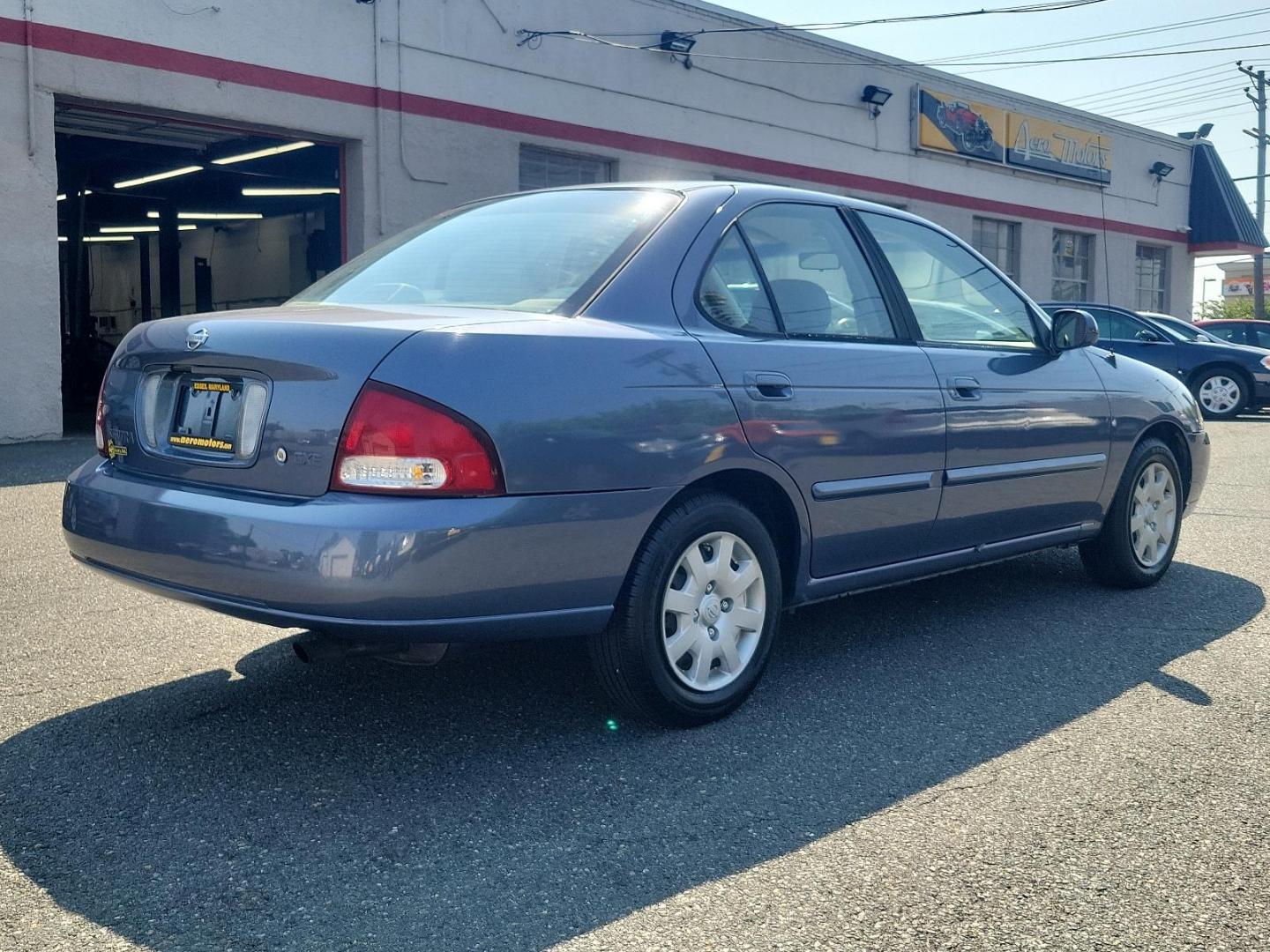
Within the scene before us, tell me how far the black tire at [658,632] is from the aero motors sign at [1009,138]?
18582mm

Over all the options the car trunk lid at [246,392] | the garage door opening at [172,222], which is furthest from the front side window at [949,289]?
the garage door opening at [172,222]

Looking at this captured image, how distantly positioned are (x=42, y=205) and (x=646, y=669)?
9730 millimetres

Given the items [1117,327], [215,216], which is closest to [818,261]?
[1117,327]

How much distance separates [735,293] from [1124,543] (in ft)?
8.53

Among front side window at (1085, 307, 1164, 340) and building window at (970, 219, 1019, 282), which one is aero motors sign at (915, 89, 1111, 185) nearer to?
building window at (970, 219, 1019, 282)

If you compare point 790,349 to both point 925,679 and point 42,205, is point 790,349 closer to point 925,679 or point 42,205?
point 925,679

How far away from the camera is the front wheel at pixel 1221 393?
17.0 m

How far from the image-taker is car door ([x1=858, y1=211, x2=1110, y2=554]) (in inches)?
178

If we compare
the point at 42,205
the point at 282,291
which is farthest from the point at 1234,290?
the point at 42,205

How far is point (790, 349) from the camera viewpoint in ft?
12.7

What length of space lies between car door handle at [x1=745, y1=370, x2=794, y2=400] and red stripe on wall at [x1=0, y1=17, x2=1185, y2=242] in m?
9.60

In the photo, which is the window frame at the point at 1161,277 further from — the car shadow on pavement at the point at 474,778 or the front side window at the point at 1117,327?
the car shadow on pavement at the point at 474,778

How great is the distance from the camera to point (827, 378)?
13.0 ft

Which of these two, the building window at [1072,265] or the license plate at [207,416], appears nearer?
the license plate at [207,416]
